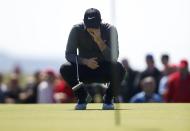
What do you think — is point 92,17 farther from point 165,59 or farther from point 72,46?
point 165,59

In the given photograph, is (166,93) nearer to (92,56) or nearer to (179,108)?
(179,108)

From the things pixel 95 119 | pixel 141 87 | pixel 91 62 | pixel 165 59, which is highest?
pixel 91 62

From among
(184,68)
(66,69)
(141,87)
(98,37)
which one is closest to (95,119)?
(98,37)

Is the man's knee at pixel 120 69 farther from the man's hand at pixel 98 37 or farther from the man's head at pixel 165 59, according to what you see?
the man's head at pixel 165 59

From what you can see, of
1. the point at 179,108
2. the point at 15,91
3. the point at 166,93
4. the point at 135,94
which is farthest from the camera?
the point at 15,91

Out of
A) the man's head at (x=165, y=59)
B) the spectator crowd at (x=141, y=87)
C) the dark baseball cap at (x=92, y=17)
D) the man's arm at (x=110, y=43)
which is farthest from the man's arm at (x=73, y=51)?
the man's head at (x=165, y=59)

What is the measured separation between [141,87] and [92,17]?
7.50 m

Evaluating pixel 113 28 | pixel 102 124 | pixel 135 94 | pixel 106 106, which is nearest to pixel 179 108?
pixel 106 106

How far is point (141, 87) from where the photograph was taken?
18031 millimetres

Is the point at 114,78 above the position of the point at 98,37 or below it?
below

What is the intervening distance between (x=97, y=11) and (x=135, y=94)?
25.3ft

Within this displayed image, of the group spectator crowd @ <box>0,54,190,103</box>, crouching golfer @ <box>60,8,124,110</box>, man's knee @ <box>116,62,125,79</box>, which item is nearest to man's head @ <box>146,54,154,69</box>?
spectator crowd @ <box>0,54,190,103</box>

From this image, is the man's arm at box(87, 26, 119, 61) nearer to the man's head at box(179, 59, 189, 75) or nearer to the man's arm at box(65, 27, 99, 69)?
the man's arm at box(65, 27, 99, 69)

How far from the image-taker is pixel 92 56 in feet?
36.4
